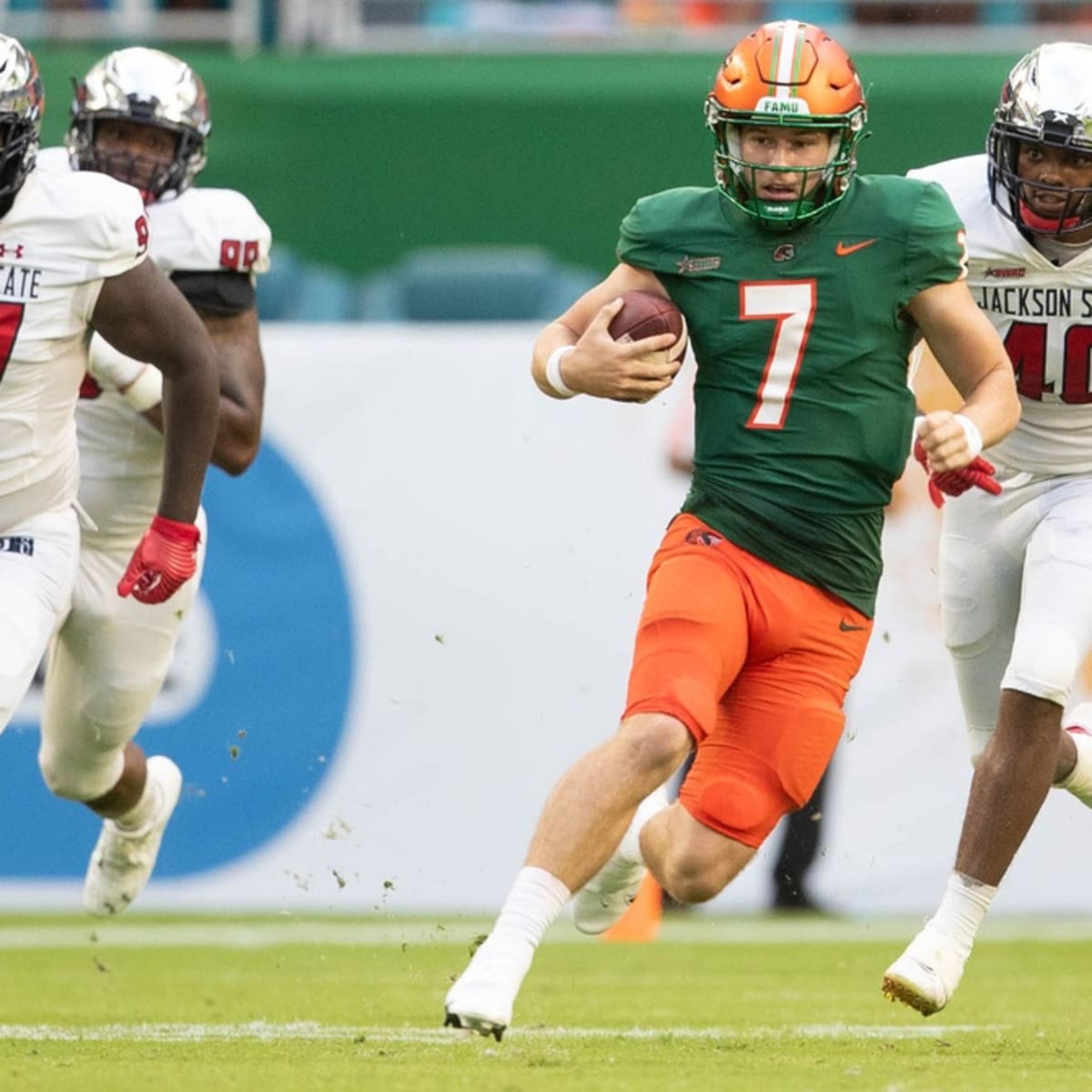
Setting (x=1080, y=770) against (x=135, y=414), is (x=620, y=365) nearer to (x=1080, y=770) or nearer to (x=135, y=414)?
(x=1080, y=770)

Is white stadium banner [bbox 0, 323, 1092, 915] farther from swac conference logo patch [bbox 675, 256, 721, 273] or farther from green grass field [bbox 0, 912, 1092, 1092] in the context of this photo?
swac conference logo patch [bbox 675, 256, 721, 273]

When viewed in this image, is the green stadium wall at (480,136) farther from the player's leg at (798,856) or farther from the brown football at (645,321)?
the brown football at (645,321)

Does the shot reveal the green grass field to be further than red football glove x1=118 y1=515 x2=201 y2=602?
No

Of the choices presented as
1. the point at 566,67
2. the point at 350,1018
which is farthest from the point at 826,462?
the point at 566,67

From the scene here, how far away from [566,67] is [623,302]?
5516 mm

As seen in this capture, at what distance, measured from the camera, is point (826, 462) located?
468cm

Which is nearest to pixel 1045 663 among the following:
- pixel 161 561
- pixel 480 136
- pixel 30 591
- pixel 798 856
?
pixel 161 561

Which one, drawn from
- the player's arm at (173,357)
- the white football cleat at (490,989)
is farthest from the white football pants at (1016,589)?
the player's arm at (173,357)

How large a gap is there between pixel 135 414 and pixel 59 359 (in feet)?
2.99

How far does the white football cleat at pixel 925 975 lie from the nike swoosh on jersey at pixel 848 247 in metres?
1.35

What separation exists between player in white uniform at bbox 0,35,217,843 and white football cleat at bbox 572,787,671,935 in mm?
1115

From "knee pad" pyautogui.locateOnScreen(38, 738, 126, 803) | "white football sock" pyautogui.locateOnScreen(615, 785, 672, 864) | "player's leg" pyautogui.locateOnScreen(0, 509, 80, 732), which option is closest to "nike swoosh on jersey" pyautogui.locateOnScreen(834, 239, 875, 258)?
"white football sock" pyautogui.locateOnScreen(615, 785, 672, 864)

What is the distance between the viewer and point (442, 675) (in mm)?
7711

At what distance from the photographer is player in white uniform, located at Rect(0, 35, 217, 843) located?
15.7 ft
